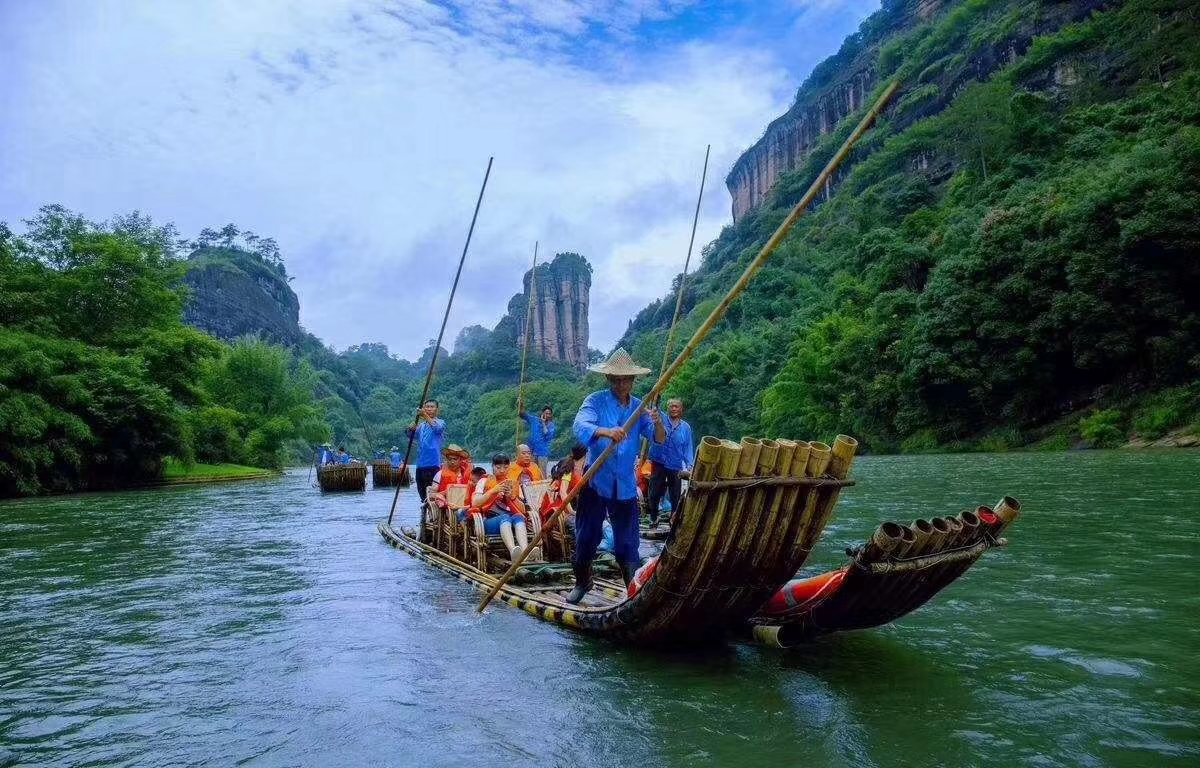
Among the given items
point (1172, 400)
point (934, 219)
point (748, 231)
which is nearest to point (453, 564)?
point (1172, 400)

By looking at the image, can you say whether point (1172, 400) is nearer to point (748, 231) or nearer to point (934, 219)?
point (934, 219)

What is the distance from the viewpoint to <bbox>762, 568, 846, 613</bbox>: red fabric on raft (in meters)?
4.33

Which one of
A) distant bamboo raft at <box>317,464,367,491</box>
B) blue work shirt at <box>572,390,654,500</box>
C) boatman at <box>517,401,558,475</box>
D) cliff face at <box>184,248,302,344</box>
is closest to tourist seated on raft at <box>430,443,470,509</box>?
boatman at <box>517,401,558,475</box>

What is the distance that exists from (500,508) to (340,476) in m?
17.8

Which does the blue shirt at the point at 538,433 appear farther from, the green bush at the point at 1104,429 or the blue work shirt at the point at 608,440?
the green bush at the point at 1104,429

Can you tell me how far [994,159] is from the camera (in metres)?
45.1

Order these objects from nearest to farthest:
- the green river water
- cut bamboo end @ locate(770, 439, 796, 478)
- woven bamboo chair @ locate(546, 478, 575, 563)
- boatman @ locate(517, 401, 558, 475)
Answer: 1. the green river water
2. cut bamboo end @ locate(770, 439, 796, 478)
3. woven bamboo chair @ locate(546, 478, 575, 563)
4. boatman @ locate(517, 401, 558, 475)

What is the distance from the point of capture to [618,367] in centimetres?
501

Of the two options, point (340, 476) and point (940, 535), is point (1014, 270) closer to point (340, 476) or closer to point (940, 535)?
point (340, 476)

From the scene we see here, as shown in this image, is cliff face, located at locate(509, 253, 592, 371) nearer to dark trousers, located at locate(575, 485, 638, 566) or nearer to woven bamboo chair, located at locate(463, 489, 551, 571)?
woven bamboo chair, located at locate(463, 489, 551, 571)

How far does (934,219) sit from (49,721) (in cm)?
4768

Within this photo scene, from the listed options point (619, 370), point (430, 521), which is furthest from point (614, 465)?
point (430, 521)

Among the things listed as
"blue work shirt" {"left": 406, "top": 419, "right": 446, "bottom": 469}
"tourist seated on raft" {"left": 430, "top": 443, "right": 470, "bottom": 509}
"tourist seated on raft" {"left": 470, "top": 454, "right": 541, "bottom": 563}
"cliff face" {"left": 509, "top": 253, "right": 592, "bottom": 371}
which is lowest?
"tourist seated on raft" {"left": 470, "top": 454, "right": 541, "bottom": 563}

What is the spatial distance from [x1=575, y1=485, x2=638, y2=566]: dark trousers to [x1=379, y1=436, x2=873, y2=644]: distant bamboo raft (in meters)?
0.76
